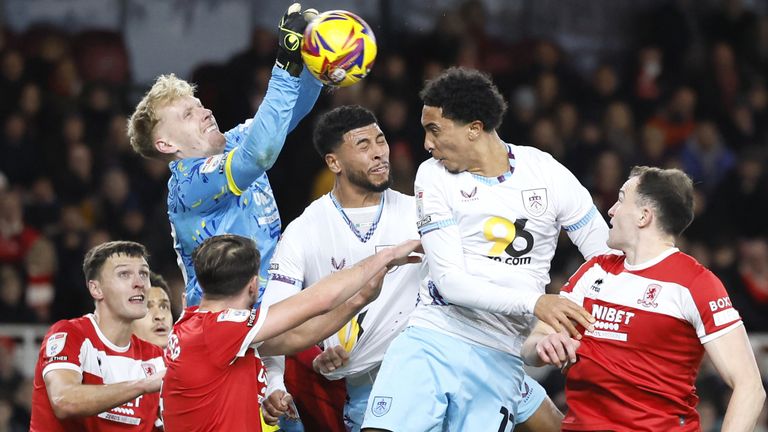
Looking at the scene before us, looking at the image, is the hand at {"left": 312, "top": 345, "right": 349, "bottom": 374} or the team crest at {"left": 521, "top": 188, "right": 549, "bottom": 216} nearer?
the team crest at {"left": 521, "top": 188, "right": 549, "bottom": 216}

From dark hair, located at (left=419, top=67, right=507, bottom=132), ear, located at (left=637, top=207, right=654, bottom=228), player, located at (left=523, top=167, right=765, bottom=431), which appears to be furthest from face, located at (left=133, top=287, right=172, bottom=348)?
ear, located at (left=637, top=207, right=654, bottom=228)

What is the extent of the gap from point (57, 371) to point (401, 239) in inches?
76.7

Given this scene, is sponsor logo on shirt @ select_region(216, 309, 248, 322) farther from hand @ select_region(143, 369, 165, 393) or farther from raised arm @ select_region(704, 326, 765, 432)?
raised arm @ select_region(704, 326, 765, 432)

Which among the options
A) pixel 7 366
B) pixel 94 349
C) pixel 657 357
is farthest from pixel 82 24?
pixel 657 357

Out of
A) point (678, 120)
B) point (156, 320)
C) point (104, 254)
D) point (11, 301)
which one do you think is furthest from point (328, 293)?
point (678, 120)

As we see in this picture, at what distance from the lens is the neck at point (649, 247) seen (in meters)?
5.34

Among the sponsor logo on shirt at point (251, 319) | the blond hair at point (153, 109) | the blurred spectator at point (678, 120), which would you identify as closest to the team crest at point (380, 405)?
the sponsor logo on shirt at point (251, 319)

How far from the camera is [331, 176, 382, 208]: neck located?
676 centimetres

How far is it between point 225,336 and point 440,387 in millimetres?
1022

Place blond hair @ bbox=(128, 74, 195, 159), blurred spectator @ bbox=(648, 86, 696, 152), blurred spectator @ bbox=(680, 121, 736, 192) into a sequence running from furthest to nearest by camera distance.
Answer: blurred spectator @ bbox=(648, 86, 696, 152) < blurred spectator @ bbox=(680, 121, 736, 192) < blond hair @ bbox=(128, 74, 195, 159)

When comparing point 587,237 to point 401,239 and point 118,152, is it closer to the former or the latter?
point 401,239

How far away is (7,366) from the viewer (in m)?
9.84

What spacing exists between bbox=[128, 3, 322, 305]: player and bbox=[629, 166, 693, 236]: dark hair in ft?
5.78

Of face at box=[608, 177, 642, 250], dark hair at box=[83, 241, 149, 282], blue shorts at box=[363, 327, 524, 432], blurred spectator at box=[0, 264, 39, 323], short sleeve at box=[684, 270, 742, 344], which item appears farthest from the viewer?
blurred spectator at box=[0, 264, 39, 323]
